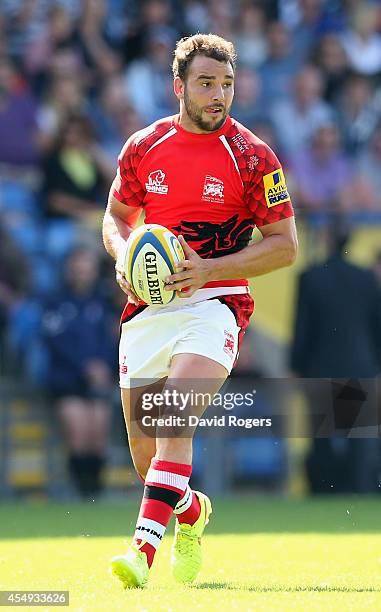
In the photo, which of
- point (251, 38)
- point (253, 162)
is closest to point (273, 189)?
point (253, 162)

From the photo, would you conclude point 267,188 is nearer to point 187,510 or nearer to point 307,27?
point 187,510

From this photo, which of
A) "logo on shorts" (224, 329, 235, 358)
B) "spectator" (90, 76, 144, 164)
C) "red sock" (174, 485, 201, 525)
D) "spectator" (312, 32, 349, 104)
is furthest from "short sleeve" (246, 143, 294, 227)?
"spectator" (312, 32, 349, 104)

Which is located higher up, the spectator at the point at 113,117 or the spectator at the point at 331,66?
the spectator at the point at 331,66

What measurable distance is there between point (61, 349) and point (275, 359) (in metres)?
2.42

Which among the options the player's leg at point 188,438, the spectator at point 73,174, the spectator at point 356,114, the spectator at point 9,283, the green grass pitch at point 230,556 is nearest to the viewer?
the green grass pitch at point 230,556

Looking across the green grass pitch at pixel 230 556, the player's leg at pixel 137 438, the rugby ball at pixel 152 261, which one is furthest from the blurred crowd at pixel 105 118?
the rugby ball at pixel 152 261

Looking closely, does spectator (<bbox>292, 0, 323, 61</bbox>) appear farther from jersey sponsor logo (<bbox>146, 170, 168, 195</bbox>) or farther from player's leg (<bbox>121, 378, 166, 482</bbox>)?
player's leg (<bbox>121, 378, 166, 482</bbox>)

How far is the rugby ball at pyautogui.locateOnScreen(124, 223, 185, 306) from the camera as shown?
6.31 metres

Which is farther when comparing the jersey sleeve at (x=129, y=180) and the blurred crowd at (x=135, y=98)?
the blurred crowd at (x=135, y=98)

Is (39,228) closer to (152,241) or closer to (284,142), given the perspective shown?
(284,142)

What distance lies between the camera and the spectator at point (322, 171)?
14.8m

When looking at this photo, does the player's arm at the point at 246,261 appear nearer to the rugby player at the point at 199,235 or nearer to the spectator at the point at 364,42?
the rugby player at the point at 199,235

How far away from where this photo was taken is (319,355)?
41.5 ft

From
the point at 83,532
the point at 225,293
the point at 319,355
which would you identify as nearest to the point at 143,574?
the point at 225,293
